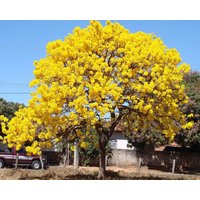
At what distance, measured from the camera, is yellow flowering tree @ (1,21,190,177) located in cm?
1509

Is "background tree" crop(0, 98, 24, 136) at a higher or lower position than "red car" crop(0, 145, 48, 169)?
higher

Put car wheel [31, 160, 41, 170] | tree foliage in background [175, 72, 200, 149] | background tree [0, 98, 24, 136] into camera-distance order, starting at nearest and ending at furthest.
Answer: car wheel [31, 160, 41, 170] < tree foliage in background [175, 72, 200, 149] < background tree [0, 98, 24, 136]

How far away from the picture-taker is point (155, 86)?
1584 centimetres

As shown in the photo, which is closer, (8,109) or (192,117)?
(192,117)

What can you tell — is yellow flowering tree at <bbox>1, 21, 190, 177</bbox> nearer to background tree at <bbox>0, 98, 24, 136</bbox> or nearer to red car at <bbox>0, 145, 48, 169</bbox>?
red car at <bbox>0, 145, 48, 169</bbox>

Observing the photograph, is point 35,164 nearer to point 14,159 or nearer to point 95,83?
point 14,159

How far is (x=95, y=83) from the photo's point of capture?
15.3 m

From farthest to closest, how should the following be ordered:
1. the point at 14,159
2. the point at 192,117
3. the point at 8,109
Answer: the point at 8,109, the point at 192,117, the point at 14,159

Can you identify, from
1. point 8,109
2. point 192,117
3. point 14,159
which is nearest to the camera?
point 14,159

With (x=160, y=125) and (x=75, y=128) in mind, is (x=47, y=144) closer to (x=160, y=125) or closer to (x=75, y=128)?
(x=75, y=128)

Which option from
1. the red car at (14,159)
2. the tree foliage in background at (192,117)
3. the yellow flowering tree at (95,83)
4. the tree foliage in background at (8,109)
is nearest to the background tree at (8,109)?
the tree foliage in background at (8,109)

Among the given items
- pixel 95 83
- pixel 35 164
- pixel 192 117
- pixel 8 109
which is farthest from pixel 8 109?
pixel 95 83

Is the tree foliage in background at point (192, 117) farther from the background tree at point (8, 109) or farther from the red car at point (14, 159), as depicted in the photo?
the background tree at point (8, 109)

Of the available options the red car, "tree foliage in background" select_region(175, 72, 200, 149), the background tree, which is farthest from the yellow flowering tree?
the background tree
